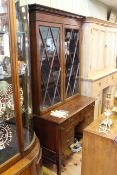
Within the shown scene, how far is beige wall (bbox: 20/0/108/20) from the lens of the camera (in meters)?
2.65

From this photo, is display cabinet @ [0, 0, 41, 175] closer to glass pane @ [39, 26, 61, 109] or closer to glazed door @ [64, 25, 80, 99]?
glass pane @ [39, 26, 61, 109]

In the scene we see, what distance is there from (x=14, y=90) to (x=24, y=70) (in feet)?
0.99

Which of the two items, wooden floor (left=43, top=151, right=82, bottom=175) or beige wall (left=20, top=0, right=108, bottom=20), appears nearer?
wooden floor (left=43, top=151, right=82, bottom=175)

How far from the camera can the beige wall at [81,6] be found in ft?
8.68

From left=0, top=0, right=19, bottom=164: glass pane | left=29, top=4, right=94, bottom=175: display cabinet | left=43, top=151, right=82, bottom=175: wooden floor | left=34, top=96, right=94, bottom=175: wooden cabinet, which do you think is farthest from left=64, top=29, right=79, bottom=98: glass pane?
left=0, top=0, right=19, bottom=164: glass pane

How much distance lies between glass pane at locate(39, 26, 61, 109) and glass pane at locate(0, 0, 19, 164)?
75 cm

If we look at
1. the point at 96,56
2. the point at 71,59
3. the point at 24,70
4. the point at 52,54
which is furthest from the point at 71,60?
the point at 24,70

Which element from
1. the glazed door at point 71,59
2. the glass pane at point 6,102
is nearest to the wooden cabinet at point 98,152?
the glass pane at point 6,102

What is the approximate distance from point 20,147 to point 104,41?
104 inches

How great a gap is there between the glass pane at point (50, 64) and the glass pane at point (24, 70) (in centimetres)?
44

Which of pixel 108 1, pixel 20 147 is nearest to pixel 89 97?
pixel 20 147

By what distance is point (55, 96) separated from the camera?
2504 mm

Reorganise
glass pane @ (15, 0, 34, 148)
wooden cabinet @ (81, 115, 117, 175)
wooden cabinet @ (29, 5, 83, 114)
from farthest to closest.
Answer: wooden cabinet @ (29, 5, 83, 114)
wooden cabinet @ (81, 115, 117, 175)
glass pane @ (15, 0, 34, 148)

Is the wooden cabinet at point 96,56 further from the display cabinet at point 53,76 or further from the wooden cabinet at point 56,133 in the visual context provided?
the wooden cabinet at point 56,133
